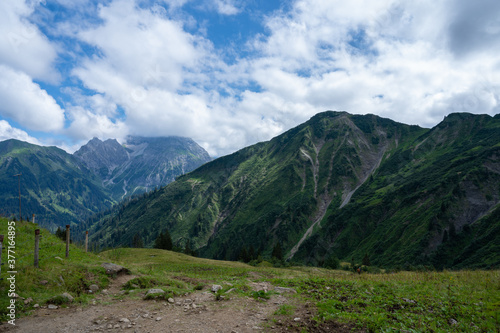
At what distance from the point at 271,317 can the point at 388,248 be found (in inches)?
5350

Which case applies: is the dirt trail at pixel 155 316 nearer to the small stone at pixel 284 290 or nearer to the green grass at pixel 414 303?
the small stone at pixel 284 290

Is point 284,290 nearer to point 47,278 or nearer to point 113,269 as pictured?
point 113,269

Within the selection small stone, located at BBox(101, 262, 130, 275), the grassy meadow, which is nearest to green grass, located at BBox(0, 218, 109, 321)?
the grassy meadow

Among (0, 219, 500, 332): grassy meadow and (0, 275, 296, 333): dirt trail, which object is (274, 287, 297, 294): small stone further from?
(0, 275, 296, 333): dirt trail

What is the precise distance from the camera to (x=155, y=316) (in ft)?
37.9

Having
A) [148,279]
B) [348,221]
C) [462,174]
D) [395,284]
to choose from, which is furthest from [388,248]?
[148,279]

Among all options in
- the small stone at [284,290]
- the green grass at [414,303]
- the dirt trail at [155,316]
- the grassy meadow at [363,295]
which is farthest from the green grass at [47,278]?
the green grass at [414,303]

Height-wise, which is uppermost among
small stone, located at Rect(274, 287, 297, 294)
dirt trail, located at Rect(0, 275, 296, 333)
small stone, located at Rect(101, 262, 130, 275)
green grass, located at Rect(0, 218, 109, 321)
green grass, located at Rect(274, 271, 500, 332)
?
green grass, located at Rect(0, 218, 109, 321)

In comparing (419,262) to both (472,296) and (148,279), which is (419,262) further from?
(148,279)

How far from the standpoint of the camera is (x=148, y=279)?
1773cm

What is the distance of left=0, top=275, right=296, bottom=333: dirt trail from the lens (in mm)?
10180

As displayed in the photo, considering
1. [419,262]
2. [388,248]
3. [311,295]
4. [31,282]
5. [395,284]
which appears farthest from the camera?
[388,248]

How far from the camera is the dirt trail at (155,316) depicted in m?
10.2

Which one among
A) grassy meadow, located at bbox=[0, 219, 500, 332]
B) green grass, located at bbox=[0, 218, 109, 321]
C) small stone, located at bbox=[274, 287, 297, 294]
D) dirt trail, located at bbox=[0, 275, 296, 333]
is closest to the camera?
dirt trail, located at bbox=[0, 275, 296, 333]
